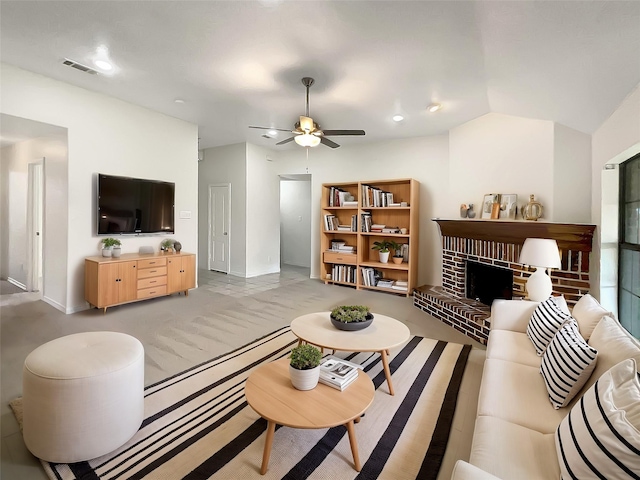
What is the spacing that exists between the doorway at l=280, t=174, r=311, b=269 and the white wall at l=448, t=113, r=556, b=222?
384cm

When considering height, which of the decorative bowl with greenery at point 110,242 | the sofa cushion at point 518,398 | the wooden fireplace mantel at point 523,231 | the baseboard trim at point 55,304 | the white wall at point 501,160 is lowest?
the baseboard trim at point 55,304

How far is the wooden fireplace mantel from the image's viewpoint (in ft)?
9.11

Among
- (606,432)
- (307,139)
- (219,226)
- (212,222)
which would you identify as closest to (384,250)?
(307,139)

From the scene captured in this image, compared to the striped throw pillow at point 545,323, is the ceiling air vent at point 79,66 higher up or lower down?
higher up

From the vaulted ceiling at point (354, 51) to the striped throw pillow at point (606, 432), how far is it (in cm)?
184

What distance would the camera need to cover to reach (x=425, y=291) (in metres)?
4.29

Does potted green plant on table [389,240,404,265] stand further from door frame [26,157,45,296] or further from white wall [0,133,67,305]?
door frame [26,157,45,296]

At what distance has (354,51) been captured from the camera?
264cm

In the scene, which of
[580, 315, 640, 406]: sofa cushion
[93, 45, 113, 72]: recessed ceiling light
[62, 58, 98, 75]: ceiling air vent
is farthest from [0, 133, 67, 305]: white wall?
[580, 315, 640, 406]: sofa cushion

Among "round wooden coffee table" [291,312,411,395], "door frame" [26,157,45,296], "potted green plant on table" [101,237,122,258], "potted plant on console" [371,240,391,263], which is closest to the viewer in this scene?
"round wooden coffee table" [291,312,411,395]

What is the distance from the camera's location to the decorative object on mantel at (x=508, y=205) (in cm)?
364

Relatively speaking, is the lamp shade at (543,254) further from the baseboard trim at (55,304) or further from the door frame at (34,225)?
the door frame at (34,225)

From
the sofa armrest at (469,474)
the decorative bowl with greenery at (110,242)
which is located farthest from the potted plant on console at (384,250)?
the sofa armrest at (469,474)

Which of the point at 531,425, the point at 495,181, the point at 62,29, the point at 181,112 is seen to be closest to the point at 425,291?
the point at 495,181
